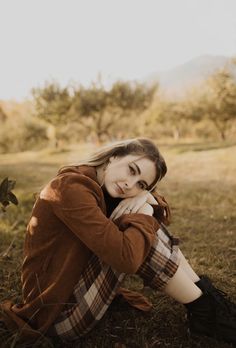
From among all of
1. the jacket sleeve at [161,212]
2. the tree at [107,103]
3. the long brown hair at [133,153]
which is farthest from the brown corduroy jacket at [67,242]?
the tree at [107,103]

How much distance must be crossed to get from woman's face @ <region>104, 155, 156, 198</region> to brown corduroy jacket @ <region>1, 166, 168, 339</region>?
10 cm

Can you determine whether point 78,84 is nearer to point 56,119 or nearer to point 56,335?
point 56,119

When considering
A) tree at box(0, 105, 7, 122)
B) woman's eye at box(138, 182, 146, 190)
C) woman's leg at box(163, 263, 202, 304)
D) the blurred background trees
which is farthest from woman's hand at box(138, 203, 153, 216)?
tree at box(0, 105, 7, 122)

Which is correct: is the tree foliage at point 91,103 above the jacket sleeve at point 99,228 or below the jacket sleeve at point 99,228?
below

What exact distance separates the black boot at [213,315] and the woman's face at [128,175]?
0.62 metres

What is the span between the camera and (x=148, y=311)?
2363 mm

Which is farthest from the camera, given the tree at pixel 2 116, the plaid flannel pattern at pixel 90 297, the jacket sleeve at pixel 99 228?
the tree at pixel 2 116

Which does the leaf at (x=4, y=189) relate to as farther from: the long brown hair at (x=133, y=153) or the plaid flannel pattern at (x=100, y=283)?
the plaid flannel pattern at (x=100, y=283)

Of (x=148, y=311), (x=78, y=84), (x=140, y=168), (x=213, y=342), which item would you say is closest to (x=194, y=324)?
(x=213, y=342)

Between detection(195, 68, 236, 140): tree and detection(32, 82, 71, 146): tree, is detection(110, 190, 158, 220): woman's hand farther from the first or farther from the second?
detection(195, 68, 236, 140): tree

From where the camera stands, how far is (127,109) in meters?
20.5

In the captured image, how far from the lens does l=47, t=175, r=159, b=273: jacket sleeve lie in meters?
1.69

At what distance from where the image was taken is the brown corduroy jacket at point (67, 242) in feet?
5.60

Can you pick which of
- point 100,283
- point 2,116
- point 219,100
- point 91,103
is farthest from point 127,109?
point 100,283
